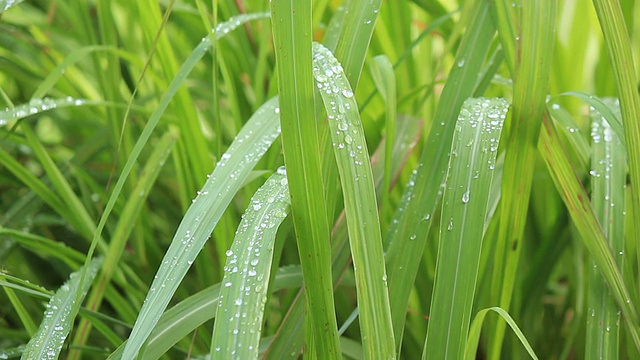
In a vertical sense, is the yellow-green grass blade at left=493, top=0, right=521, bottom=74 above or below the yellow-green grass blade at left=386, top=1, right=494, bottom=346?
above

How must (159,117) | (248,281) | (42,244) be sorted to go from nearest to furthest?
(248,281), (159,117), (42,244)

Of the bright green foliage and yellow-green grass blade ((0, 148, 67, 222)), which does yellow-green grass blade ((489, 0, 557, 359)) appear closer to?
the bright green foliage

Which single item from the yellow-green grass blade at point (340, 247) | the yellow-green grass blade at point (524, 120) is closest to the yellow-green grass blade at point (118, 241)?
the yellow-green grass blade at point (340, 247)

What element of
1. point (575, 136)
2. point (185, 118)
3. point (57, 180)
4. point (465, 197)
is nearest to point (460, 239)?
point (465, 197)

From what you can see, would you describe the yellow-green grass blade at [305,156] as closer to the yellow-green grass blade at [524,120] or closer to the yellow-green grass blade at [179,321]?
the yellow-green grass blade at [179,321]

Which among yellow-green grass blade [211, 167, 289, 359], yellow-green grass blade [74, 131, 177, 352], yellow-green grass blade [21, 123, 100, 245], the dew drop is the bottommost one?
yellow-green grass blade [211, 167, 289, 359]

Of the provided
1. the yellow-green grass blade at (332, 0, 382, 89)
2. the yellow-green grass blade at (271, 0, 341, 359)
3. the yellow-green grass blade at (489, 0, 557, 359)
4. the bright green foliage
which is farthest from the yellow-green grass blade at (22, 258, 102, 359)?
the yellow-green grass blade at (489, 0, 557, 359)

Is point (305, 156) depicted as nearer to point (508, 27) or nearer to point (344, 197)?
point (344, 197)

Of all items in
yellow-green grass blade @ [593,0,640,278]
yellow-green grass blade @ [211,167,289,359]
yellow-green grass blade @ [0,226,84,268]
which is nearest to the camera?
yellow-green grass blade @ [211,167,289,359]
